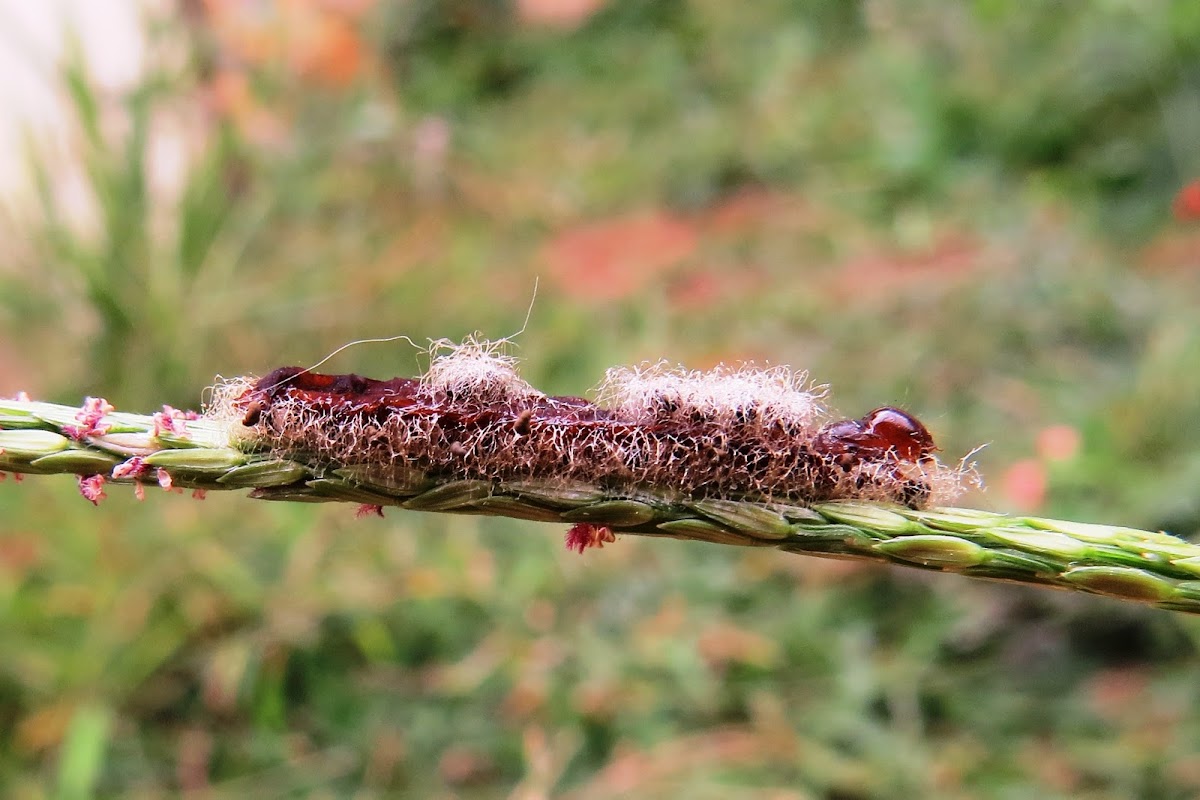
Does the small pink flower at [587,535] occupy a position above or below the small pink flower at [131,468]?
below

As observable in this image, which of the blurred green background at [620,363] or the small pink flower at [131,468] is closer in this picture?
the small pink flower at [131,468]

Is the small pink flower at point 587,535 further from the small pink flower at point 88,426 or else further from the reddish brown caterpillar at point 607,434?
the small pink flower at point 88,426

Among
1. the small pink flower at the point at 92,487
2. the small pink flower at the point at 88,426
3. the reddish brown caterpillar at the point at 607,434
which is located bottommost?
the small pink flower at the point at 92,487

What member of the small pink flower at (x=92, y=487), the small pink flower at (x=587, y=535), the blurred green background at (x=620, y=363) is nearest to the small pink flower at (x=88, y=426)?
the small pink flower at (x=92, y=487)

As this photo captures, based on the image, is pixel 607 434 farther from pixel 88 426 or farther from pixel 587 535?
pixel 88 426

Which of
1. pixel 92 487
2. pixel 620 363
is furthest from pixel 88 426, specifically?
pixel 620 363

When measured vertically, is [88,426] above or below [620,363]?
below
